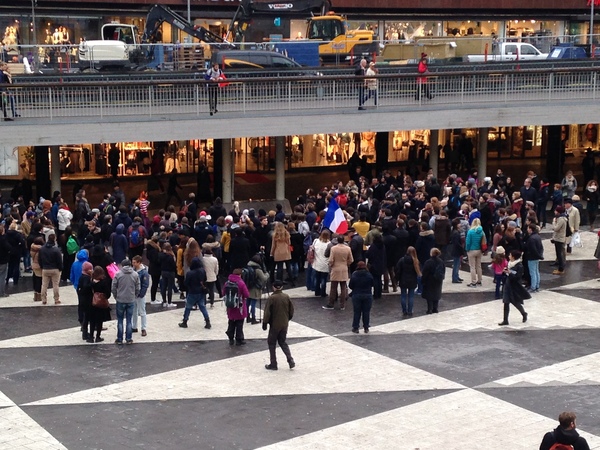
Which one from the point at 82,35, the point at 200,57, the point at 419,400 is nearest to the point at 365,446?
the point at 419,400

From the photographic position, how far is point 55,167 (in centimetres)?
3183

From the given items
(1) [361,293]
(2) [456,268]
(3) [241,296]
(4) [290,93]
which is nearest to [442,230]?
(2) [456,268]

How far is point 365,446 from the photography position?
14695 millimetres

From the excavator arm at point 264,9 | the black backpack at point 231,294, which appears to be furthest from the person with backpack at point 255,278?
the excavator arm at point 264,9

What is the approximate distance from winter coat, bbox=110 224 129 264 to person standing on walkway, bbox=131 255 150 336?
283cm

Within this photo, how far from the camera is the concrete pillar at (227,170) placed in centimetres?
3325

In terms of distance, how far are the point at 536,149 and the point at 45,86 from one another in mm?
21097

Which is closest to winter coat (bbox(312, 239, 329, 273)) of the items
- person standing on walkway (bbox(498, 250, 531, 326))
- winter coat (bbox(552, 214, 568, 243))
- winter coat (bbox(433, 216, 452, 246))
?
winter coat (bbox(433, 216, 452, 246))

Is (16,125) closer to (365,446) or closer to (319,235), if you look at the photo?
(319,235)

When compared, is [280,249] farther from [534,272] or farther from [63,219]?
[63,219]

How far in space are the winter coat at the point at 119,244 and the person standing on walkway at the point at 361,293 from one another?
551 cm

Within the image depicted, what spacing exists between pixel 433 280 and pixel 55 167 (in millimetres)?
14795

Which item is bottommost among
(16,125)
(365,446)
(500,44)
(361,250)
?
(365,446)

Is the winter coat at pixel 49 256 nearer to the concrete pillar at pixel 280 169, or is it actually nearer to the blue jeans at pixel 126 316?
the blue jeans at pixel 126 316
